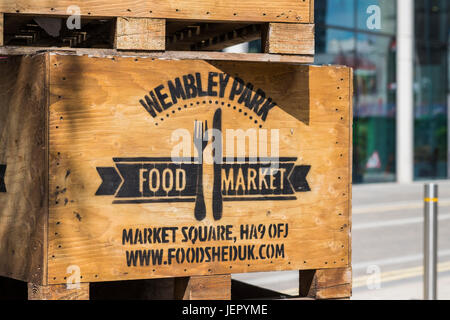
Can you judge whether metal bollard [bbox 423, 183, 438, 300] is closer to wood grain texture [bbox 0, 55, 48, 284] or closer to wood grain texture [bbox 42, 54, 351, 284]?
wood grain texture [bbox 42, 54, 351, 284]

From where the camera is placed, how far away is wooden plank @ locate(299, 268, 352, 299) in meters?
3.69

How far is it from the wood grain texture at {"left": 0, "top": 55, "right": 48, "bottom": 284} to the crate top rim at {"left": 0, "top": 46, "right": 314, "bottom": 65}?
60mm

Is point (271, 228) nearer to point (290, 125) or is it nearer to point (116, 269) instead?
point (290, 125)

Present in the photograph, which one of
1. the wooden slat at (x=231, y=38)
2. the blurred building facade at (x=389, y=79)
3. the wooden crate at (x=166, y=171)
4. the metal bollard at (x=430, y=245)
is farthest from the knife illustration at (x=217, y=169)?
the blurred building facade at (x=389, y=79)

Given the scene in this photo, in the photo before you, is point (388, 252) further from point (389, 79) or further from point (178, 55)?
point (389, 79)

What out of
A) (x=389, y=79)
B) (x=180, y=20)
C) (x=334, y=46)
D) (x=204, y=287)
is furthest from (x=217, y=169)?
Answer: (x=389, y=79)

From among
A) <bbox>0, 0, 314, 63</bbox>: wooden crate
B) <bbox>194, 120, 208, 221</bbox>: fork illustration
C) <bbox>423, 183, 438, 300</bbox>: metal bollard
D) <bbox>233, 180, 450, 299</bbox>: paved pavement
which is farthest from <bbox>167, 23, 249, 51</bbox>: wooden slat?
<bbox>423, 183, 438, 300</bbox>: metal bollard

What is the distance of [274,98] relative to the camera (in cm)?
352

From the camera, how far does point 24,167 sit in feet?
10.8

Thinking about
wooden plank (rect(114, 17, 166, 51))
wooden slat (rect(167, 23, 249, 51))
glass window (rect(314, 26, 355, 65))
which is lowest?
wooden plank (rect(114, 17, 166, 51))

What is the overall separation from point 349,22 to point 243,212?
20.3 m

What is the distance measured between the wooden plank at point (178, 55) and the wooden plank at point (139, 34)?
33 millimetres

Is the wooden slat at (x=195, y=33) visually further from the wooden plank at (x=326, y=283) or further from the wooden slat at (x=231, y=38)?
the wooden plank at (x=326, y=283)

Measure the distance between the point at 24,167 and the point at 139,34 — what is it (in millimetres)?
764
